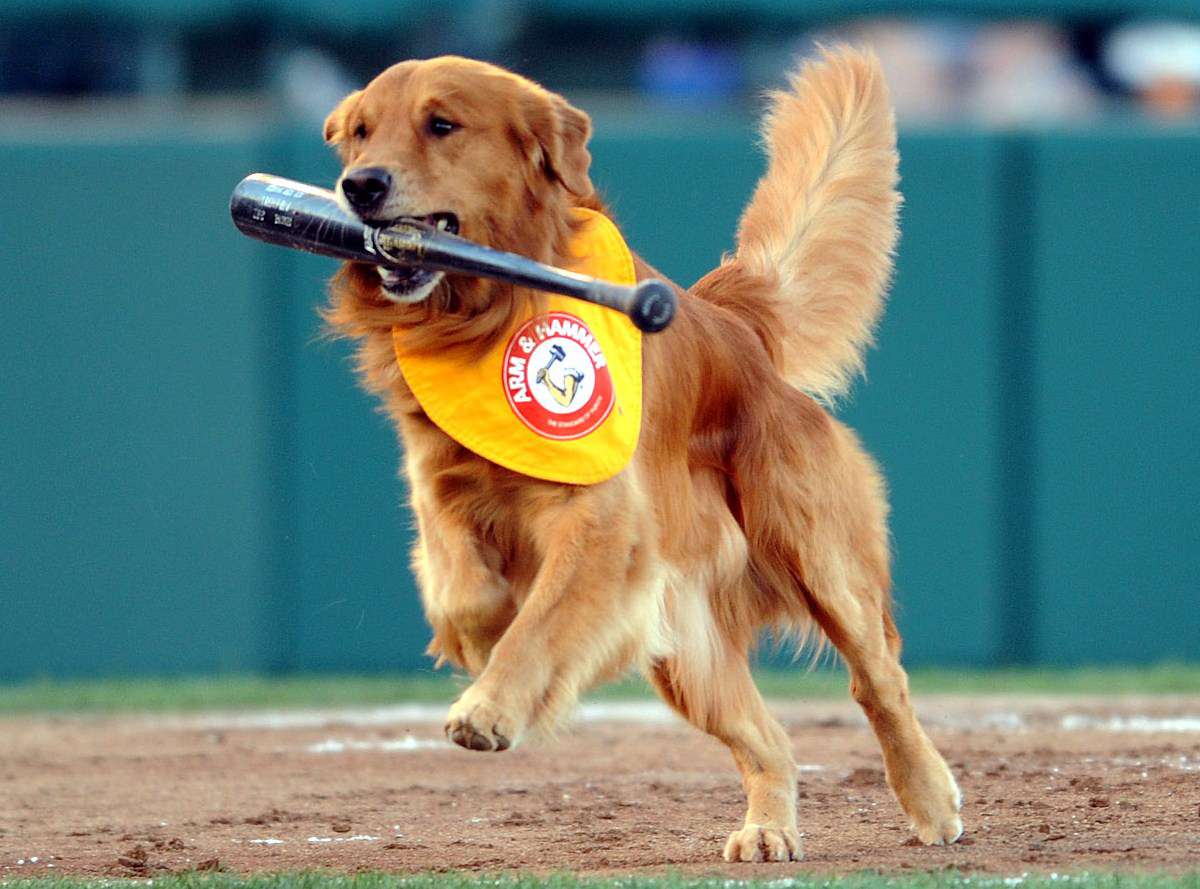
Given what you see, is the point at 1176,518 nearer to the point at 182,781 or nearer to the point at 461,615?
the point at 182,781

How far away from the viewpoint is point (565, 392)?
16.3ft

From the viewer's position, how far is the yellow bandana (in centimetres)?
487

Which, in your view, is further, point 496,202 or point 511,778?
point 511,778

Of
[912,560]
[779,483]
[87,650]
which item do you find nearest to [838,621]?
[779,483]

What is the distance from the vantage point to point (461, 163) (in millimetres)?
4848

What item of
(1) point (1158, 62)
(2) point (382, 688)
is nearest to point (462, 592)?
(2) point (382, 688)

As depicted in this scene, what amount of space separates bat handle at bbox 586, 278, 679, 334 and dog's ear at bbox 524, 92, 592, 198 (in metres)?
0.40

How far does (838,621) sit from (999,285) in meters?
4.70

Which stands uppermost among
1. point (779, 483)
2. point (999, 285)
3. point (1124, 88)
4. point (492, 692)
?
point (1124, 88)

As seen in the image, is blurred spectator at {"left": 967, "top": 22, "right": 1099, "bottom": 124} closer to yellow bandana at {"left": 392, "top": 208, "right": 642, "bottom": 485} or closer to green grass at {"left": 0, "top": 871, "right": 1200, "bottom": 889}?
yellow bandana at {"left": 392, "top": 208, "right": 642, "bottom": 485}

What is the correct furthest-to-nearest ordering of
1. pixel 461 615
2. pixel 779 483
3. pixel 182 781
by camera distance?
pixel 182 781 → pixel 779 483 → pixel 461 615

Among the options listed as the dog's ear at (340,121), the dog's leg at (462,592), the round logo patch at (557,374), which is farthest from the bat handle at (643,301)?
the dog's ear at (340,121)

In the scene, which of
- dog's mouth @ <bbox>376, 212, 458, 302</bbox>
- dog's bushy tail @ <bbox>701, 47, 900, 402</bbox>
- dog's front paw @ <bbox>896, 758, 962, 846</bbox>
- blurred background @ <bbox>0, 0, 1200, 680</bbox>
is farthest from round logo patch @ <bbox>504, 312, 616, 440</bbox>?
blurred background @ <bbox>0, 0, 1200, 680</bbox>

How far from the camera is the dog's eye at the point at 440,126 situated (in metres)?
4.82
